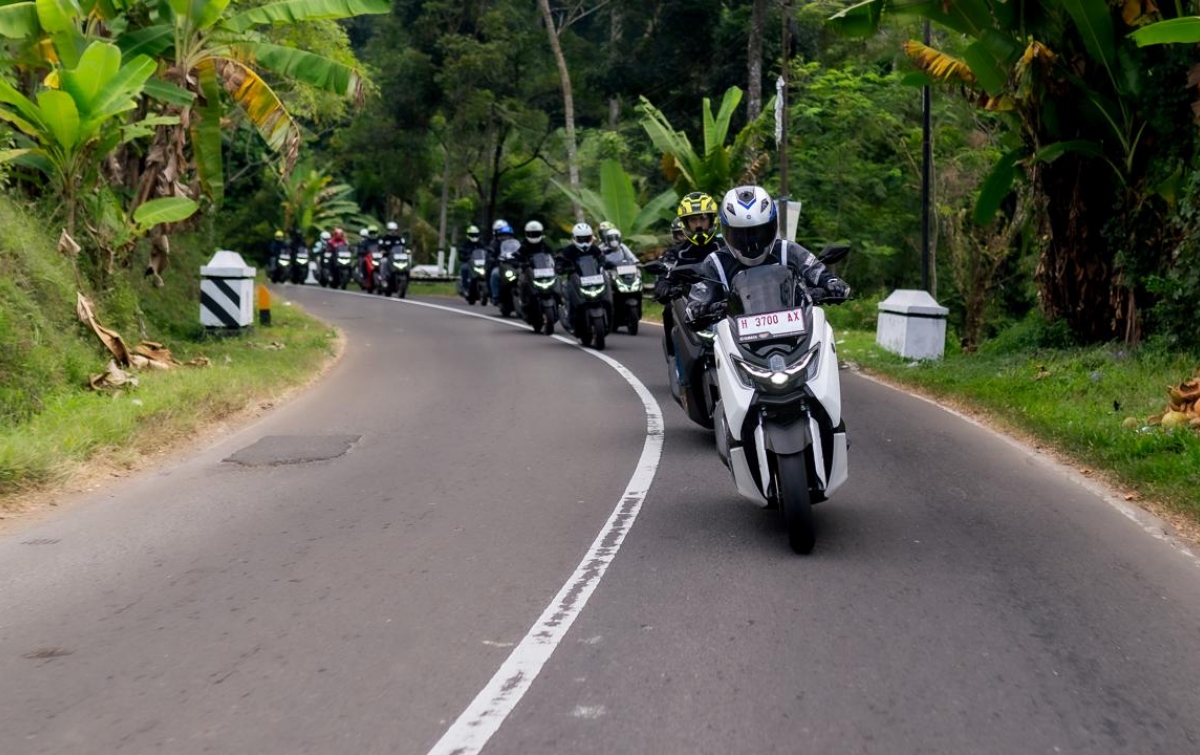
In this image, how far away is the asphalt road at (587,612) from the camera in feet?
15.3

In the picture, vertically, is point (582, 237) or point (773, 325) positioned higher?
point (582, 237)

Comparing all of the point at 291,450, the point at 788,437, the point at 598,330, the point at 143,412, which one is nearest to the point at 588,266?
the point at 598,330

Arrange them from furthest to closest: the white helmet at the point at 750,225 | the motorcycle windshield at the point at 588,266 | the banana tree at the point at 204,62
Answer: the motorcycle windshield at the point at 588,266 → the banana tree at the point at 204,62 → the white helmet at the point at 750,225

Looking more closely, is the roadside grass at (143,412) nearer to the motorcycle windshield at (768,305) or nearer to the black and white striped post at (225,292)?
the black and white striped post at (225,292)

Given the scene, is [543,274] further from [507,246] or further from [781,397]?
[781,397]

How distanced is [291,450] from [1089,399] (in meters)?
7.51

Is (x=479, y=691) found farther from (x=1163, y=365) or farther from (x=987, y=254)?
(x=987, y=254)

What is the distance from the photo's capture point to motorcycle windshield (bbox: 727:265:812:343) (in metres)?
7.22

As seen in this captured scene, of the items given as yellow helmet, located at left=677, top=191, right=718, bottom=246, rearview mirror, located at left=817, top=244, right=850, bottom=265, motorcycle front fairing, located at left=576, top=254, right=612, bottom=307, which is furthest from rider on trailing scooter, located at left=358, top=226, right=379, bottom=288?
rearview mirror, located at left=817, top=244, right=850, bottom=265

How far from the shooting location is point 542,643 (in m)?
5.59

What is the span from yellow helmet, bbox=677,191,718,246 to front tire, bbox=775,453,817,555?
495cm

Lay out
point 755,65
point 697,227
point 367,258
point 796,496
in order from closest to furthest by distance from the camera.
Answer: point 796,496, point 697,227, point 755,65, point 367,258

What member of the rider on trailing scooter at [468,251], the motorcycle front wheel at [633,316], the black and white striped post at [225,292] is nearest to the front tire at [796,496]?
the black and white striped post at [225,292]

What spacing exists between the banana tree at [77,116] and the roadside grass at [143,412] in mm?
2413
